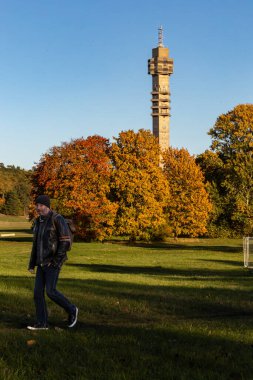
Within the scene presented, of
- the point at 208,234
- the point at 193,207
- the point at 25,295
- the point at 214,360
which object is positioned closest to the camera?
the point at 214,360

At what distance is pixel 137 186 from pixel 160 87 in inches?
2501

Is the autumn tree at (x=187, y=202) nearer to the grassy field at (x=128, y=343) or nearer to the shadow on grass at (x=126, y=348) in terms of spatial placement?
the grassy field at (x=128, y=343)

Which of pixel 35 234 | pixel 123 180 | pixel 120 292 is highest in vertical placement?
pixel 123 180

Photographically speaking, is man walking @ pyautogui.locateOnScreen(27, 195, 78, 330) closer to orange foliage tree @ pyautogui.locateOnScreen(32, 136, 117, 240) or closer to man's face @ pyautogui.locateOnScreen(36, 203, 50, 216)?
man's face @ pyautogui.locateOnScreen(36, 203, 50, 216)

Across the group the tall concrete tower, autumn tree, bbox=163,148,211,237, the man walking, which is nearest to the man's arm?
the man walking

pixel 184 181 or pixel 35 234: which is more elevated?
pixel 184 181

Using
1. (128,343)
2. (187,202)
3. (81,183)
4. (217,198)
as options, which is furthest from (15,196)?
(128,343)

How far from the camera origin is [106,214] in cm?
5847

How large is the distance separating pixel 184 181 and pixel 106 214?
13553 mm

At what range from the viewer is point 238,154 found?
69.0 m

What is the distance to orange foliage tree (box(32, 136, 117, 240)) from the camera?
58.1m

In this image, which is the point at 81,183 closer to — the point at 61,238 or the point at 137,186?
the point at 137,186

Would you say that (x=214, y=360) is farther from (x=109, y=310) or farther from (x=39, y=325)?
(x=109, y=310)

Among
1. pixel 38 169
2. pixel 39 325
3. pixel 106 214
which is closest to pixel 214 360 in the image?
pixel 39 325
